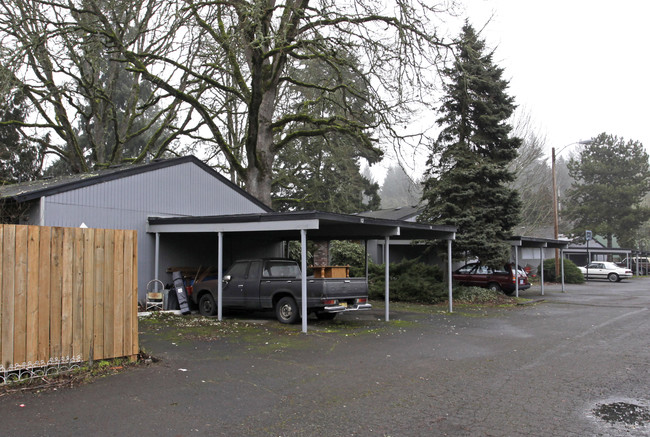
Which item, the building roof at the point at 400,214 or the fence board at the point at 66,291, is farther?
the building roof at the point at 400,214

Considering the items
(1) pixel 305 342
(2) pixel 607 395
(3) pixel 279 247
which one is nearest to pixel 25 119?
(3) pixel 279 247

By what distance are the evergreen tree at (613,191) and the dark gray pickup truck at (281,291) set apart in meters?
43.2

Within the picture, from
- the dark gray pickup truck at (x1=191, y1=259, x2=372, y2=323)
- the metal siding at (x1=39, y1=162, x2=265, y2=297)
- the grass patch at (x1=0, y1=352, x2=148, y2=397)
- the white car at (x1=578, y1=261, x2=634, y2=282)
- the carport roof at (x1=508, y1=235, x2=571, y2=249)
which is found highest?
the metal siding at (x1=39, y1=162, x2=265, y2=297)

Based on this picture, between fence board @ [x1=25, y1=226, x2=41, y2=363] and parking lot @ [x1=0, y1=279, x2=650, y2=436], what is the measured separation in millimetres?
657

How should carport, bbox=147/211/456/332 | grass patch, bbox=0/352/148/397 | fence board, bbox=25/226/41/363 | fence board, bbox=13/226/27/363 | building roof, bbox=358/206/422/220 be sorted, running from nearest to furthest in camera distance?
grass patch, bbox=0/352/148/397, fence board, bbox=13/226/27/363, fence board, bbox=25/226/41/363, carport, bbox=147/211/456/332, building roof, bbox=358/206/422/220

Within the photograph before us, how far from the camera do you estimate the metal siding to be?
13.2 meters

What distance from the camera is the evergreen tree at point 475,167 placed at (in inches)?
822

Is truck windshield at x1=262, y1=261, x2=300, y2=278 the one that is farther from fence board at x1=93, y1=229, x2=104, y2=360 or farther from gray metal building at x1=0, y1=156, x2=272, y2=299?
fence board at x1=93, y1=229, x2=104, y2=360

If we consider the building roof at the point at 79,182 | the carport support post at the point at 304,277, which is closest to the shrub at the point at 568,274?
the building roof at the point at 79,182

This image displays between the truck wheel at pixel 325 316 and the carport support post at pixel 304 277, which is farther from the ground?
the carport support post at pixel 304 277

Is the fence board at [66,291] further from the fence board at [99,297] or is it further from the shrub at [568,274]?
the shrub at [568,274]

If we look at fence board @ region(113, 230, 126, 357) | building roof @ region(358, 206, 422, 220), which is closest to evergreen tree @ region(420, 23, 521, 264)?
building roof @ region(358, 206, 422, 220)

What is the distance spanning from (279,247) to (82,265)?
14.0 metres

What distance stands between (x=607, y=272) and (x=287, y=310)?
107 feet
